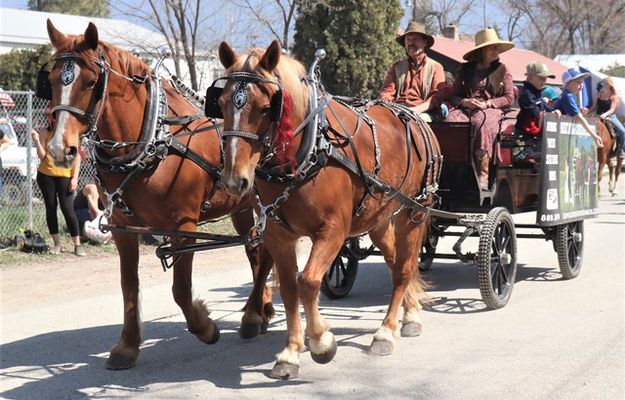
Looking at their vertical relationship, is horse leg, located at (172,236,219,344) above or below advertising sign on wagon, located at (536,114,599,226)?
below

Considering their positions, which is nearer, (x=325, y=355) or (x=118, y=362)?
(x=325, y=355)

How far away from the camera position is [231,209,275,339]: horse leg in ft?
22.7

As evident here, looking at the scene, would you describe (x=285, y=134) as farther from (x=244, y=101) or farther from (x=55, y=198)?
A: (x=55, y=198)

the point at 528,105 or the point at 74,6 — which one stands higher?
the point at 74,6

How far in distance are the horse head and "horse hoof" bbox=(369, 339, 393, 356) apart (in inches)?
74.2

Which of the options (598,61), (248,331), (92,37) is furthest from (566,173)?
(598,61)

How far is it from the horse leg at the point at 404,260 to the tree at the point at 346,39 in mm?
13212

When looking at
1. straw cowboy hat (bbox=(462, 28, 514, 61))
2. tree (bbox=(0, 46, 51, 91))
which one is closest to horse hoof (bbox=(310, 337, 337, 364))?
straw cowboy hat (bbox=(462, 28, 514, 61))

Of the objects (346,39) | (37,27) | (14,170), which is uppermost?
(37,27)

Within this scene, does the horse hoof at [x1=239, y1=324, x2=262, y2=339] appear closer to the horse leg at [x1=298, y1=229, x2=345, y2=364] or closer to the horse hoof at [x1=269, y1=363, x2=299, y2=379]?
the horse hoof at [x1=269, y1=363, x2=299, y2=379]

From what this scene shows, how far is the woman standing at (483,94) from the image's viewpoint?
26.6 ft

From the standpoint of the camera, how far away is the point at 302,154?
531 centimetres

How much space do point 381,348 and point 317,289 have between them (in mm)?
1218

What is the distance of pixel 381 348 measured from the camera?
6.37 m
